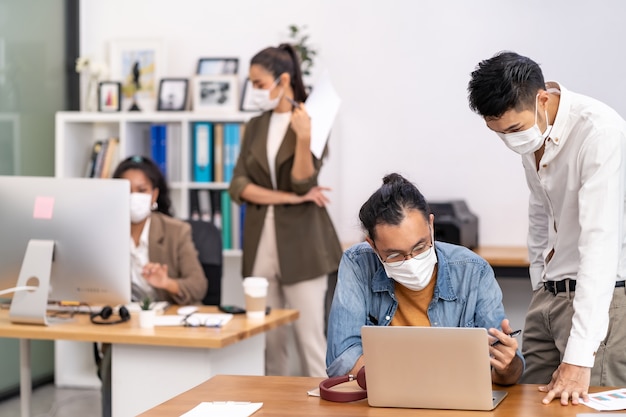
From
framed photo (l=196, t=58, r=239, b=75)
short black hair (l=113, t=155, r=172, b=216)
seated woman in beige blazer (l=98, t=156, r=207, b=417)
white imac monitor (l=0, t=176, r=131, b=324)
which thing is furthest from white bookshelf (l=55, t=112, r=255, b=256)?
white imac monitor (l=0, t=176, r=131, b=324)

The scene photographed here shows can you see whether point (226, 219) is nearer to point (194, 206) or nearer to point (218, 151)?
point (194, 206)

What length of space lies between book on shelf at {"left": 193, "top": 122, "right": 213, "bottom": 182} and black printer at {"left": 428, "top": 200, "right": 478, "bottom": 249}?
1205 mm

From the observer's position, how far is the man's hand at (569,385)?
2.03m

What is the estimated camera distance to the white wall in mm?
4809

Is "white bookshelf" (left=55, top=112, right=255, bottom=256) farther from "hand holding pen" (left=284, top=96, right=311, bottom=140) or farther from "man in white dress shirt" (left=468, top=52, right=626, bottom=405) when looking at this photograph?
"man in white dress shirt" (left=468, top=52, right=626, bottom=405)

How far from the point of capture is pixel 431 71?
501cm

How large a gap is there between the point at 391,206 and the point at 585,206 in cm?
47

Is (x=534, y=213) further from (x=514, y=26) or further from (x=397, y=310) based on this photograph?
(x=514, y=26)

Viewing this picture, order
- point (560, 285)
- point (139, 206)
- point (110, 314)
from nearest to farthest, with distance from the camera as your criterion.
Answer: point (560, 285)
point (110, 314)
point (139, 206)

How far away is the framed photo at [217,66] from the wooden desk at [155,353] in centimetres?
228

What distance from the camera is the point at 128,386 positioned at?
10.1 ft

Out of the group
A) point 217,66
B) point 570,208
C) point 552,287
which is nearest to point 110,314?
point 552,287

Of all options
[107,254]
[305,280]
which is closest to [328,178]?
[305,280]

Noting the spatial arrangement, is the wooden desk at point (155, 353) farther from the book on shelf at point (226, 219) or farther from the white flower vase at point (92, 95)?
the white flower vase at point (92, 95)
